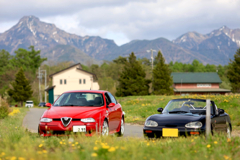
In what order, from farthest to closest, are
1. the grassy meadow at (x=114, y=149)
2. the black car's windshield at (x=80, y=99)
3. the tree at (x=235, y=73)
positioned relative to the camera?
the tree at (x=235, y=73), the black car's windshield at (x=80, y=99), the grassy meadow at (x=114, y=149)

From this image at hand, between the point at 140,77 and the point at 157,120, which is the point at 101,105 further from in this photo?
the point at 140,77

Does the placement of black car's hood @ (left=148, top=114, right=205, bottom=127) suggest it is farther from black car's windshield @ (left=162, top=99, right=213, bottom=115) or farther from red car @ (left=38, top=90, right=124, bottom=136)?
red car @ (left=38, top=90, right=124, bottom=136)

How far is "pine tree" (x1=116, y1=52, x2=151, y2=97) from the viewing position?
6053cm

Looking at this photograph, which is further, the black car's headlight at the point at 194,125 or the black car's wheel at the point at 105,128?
the black car's wheel at the point at 105,128

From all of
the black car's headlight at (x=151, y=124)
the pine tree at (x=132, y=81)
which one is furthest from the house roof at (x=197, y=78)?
the black car's headlight at (x=151, y=124)

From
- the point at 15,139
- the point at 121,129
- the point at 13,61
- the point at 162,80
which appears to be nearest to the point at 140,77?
the point at 162,80

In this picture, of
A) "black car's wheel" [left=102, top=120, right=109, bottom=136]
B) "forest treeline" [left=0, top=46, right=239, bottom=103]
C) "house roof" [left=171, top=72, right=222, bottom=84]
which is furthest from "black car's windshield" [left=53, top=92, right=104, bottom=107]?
"forest treeline" [left=0, top=46, right=239, bottom=103]

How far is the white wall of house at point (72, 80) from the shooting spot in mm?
75188

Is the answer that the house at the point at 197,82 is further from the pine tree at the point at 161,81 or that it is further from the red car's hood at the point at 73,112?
the red car's hood at the point at 73,112

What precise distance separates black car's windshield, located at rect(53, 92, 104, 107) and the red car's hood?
0.55 metres

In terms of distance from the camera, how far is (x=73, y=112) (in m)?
9.23

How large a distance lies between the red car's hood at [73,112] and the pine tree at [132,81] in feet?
166

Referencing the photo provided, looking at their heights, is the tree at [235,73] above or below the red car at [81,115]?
above

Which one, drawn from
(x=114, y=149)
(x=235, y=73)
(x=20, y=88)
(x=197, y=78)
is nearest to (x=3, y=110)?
(x=114, y=149)
